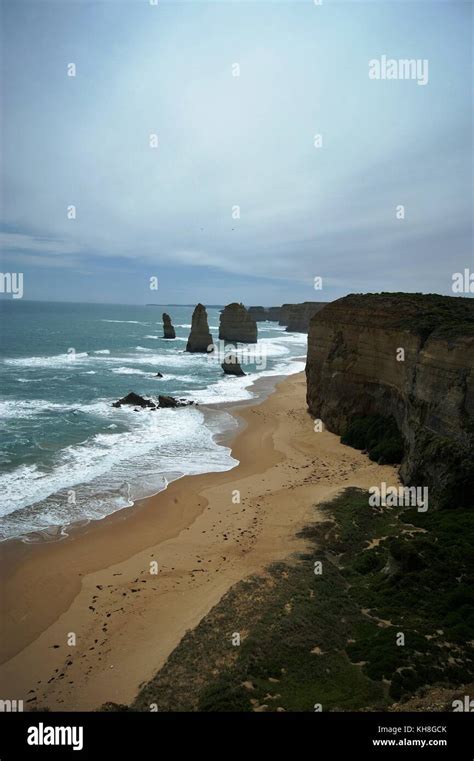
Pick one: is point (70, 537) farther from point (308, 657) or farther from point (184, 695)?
point (308, 657)

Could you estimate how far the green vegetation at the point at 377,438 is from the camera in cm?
2189

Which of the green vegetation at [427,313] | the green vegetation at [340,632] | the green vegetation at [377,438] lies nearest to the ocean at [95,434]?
the green vegetation at [377,438]

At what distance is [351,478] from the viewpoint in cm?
2059

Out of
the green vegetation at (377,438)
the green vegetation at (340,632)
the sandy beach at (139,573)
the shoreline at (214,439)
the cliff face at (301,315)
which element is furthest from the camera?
the cliff face at (301,315)

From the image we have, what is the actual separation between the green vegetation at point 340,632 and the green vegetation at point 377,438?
25.6 feet

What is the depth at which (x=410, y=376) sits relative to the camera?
20641mm

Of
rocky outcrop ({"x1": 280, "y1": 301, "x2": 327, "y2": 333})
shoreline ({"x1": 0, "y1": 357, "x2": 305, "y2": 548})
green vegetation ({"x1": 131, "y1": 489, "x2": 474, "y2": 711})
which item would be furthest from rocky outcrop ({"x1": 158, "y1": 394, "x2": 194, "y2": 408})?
rocky outcrop ({"x1": 280, "y1": 301, "x2": 327, "y2": 333})

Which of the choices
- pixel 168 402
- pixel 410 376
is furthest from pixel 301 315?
pixel 410 376

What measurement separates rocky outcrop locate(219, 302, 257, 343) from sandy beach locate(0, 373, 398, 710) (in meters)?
66.2

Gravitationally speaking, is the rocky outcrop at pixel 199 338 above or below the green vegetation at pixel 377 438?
above

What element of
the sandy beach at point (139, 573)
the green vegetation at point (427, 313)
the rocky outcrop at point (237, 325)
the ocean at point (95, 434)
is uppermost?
the rocky outcrop at point (237, 325)

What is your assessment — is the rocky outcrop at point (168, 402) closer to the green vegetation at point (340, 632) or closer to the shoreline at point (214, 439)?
the shoreline at point (214, 439)

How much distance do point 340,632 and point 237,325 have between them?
7932 cm
